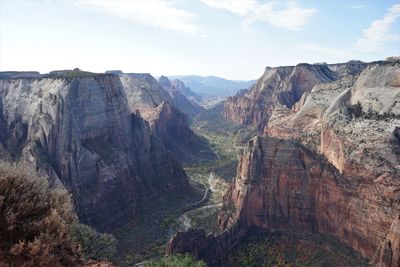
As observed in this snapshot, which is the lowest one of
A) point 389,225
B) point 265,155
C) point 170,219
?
point 170,219

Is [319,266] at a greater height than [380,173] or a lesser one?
lesser

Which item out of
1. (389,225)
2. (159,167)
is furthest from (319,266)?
(159,167)

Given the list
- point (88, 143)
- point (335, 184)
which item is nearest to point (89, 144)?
point (88, 143)

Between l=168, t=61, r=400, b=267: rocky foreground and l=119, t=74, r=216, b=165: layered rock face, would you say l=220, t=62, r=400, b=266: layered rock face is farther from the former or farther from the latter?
l=119, t=74, r=216, b=165: layered rock face

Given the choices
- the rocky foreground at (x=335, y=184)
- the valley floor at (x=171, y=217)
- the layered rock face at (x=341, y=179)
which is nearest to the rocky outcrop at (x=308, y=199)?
the layered rock face at (x=341, y=179)

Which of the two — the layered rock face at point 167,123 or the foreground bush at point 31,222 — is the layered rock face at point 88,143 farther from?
the foreground bush at point 31,222

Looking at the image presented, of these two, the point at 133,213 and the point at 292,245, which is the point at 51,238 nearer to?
the point at 292,245
